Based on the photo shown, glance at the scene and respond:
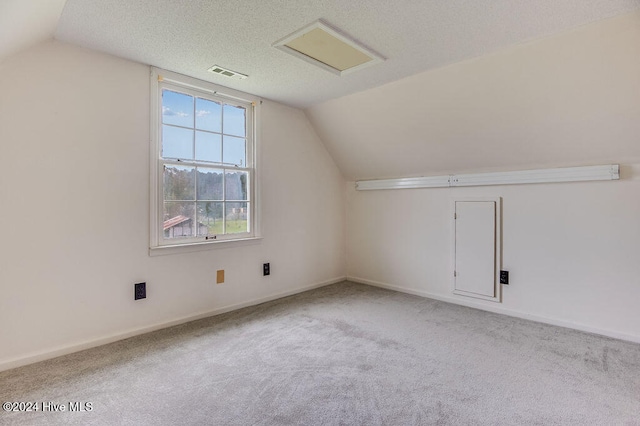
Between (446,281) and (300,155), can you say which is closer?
(446,281)

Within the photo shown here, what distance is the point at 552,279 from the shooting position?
2.94m

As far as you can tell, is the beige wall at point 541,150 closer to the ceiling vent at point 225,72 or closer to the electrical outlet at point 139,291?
the ceiling vent at point 225,72

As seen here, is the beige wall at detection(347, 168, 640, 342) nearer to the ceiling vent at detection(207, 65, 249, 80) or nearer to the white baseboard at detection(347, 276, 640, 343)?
the white baseboard at detection(347, 276, 640, 343)

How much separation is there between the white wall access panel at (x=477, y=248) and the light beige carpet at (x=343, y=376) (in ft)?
1.48

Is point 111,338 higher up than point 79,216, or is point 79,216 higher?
point 79,216

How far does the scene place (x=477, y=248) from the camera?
337 centimetres

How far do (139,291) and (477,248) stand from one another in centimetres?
320

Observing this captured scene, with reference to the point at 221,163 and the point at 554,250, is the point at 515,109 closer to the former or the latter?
the point at 554,250

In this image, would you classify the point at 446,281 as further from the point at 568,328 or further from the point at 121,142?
the point at 121,142

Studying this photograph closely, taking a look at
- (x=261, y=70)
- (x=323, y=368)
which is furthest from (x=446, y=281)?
(x=261, y=70)

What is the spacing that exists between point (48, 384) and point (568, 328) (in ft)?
12.7

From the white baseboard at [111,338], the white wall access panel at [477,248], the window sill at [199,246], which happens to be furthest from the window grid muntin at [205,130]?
the white wall access panel at [477,248]

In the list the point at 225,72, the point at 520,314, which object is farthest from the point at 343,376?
the point at 225,72

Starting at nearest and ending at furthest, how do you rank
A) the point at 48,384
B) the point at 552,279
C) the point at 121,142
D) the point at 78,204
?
the point at 48,384
the point at 78,204
the point at 121,142
the point at 552,279
